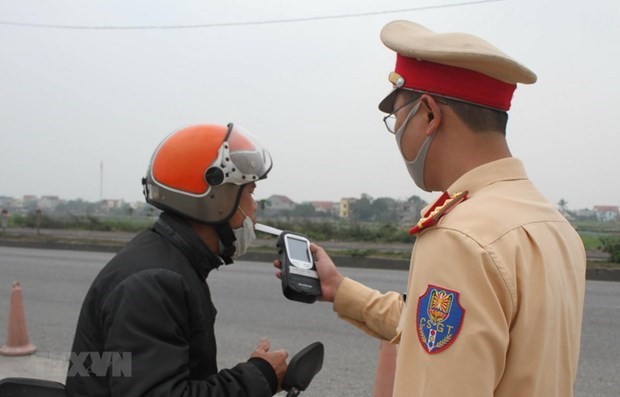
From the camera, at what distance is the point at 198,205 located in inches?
81.4

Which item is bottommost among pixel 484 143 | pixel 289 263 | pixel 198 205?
pixel 289 263

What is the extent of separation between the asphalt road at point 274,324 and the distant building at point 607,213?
25.1 feet

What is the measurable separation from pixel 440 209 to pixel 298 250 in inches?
38.3

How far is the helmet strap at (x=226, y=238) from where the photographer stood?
7.02ft

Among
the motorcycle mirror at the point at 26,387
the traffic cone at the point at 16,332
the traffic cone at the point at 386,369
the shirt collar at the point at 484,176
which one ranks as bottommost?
the traffic cone at the point at 16,332

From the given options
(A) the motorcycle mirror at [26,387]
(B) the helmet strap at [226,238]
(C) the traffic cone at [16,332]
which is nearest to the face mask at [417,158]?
(B) the helmet strap at [226,238]


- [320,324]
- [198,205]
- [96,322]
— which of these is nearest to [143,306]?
[96,322]

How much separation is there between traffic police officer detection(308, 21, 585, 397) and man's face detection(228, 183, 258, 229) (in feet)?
2.35

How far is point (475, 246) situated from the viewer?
122cm

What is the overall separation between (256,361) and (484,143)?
→ 103 centimetres

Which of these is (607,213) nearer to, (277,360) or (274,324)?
(274,324)

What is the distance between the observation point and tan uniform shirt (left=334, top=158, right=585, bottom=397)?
1180 millimetres

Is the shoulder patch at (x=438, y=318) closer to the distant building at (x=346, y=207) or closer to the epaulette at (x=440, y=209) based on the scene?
the epaulette at (x=440, y=209)

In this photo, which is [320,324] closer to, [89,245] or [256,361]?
[256,361]
